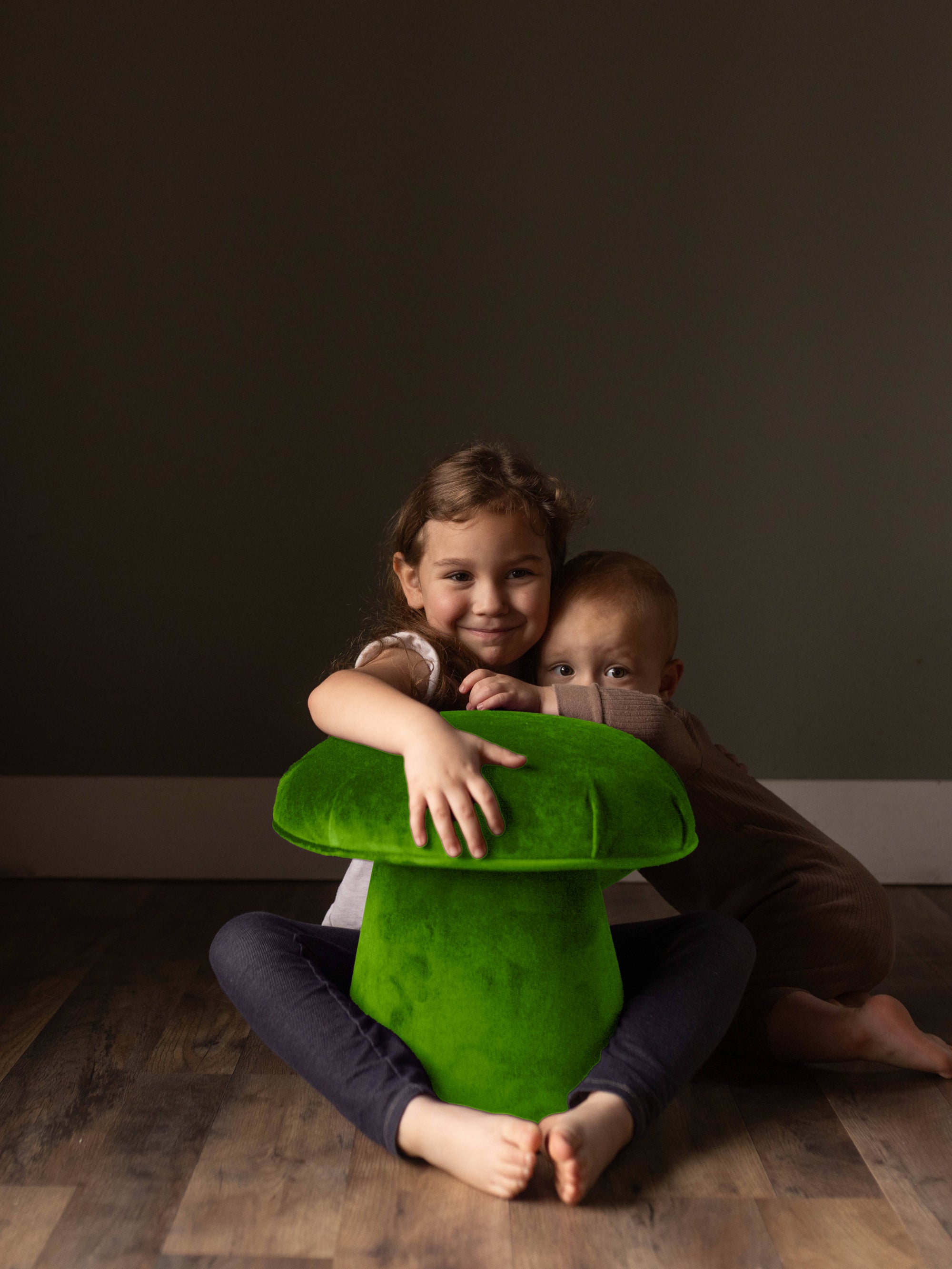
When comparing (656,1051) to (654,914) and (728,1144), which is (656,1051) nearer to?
(728,1144)

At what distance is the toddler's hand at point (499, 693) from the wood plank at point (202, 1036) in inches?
18.2

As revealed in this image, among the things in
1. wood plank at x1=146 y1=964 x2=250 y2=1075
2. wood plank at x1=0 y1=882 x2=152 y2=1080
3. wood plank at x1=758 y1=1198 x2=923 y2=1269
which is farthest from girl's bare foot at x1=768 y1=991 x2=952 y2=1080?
wood plank at x1=0 y1=882 x2=152 y2=1080

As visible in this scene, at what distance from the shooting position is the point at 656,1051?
91cm

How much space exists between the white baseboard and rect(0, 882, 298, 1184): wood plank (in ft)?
0.49

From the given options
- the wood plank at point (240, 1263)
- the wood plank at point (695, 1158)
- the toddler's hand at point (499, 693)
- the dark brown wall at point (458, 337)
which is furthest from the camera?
the dark brown wall at point (458, 337)

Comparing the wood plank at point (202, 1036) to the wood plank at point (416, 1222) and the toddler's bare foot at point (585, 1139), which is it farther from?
the toddler's bare foot at point (585, 1139)

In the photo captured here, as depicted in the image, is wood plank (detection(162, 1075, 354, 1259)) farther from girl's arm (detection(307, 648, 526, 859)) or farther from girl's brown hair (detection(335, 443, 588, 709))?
girl's brown hair (detection(335, 443, 588, 709))

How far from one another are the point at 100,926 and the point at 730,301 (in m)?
1.39

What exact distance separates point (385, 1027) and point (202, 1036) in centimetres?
34

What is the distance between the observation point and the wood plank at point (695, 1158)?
0.87m

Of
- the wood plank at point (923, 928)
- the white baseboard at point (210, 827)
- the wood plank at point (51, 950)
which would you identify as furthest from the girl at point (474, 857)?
the white baseboard at point (210, 827)

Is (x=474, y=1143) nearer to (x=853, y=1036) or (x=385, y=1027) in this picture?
(x=385, y=1027)

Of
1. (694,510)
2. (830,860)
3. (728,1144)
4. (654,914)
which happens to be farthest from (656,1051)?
(694,510)

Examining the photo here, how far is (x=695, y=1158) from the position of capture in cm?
92
